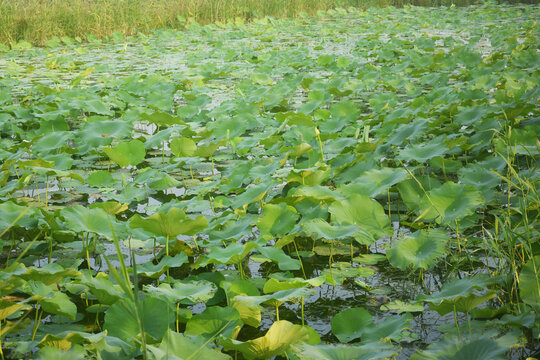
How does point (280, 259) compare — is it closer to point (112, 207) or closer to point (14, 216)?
point (112, 207)

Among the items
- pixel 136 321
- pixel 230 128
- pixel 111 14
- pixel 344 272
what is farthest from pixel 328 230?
pixel 111 14

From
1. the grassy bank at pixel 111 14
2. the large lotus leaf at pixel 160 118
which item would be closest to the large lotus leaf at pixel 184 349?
the large lotus leaf at pixel 160 118

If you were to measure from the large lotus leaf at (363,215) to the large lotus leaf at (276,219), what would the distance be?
0.14 m

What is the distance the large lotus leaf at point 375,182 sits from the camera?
1957 mm

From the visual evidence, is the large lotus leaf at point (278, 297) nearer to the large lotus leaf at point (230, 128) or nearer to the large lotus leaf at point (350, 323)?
the large lotus leaf at point (350, 323)

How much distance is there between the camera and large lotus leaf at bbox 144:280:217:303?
1.37 m

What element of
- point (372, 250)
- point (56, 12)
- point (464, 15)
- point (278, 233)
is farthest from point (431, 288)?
point (464, 15)

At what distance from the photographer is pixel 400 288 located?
5.49 feet

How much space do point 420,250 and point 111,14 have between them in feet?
29.9

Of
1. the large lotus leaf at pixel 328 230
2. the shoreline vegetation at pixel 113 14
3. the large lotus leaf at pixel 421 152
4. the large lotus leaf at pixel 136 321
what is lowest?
the large lotus leaf at pixel 136 321

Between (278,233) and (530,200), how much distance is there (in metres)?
0.86

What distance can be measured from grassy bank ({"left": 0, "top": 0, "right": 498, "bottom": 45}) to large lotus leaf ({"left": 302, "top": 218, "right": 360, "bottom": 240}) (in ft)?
26.5

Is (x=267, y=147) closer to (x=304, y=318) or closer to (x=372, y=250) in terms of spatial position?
(x=372, y=250)

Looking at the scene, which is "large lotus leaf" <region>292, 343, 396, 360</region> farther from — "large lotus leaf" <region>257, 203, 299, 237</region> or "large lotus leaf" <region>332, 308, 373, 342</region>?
"large lotus leaf" <region>257, 203, 299, 237</region>
